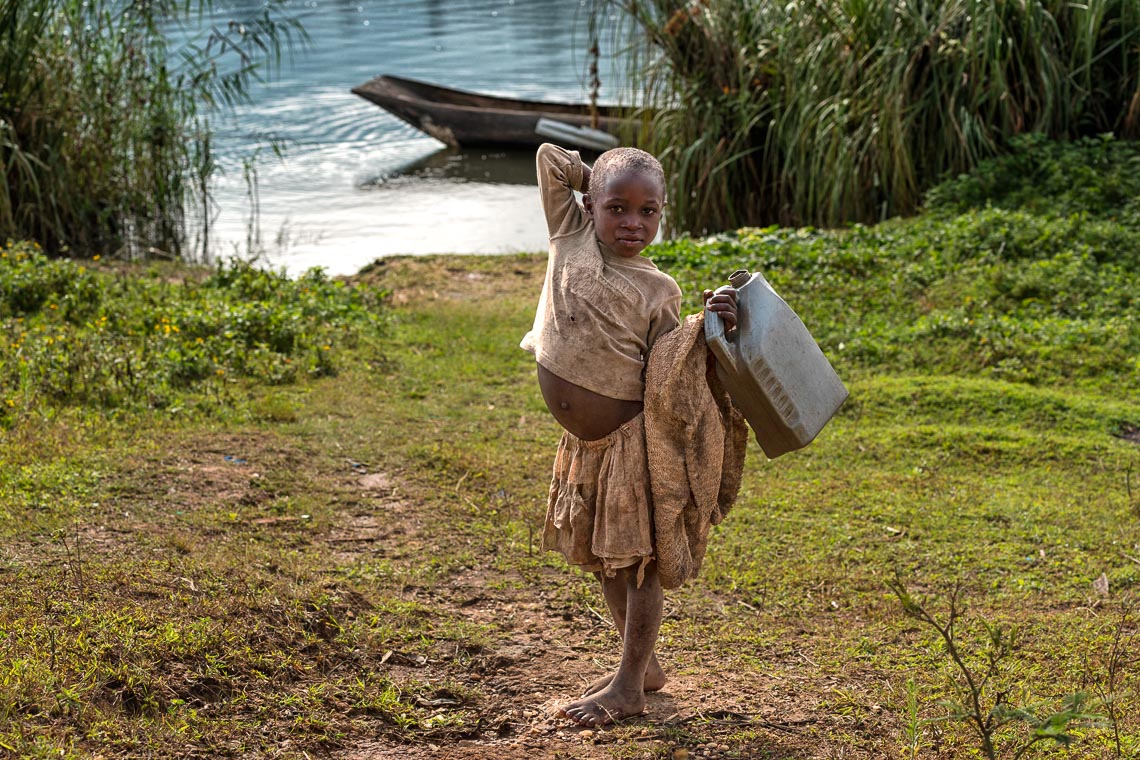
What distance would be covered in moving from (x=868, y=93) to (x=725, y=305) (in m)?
6.76

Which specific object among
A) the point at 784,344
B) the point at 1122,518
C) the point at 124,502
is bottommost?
the point at 1122,518

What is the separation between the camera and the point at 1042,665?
3436 millimetres

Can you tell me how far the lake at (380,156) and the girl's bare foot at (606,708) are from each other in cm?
614

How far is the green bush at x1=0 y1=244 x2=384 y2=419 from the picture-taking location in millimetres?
5469

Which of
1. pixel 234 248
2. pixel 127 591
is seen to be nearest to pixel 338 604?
pixel 127 591

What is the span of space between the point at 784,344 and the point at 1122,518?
2.52 metres

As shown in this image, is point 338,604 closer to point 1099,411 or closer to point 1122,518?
point 1122,518

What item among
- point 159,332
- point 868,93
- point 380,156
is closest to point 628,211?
point 159,332

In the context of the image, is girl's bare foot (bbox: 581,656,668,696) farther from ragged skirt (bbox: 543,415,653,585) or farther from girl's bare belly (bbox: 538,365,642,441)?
girl's bare belly (bbox: 538,365,642,441)

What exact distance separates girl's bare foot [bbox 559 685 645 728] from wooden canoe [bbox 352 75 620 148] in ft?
38.1

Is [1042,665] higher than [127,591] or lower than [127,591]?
lower

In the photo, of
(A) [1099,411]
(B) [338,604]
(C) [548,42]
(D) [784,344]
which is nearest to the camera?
(D) [784,344]

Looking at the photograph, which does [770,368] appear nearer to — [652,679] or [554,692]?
[652,679]

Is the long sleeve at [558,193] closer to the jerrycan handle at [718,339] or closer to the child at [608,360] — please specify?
the child at [608,360]
